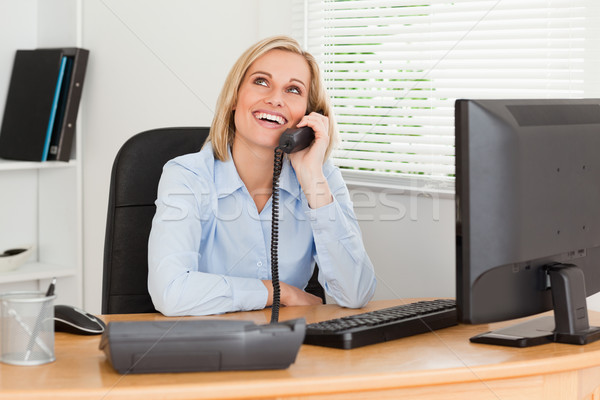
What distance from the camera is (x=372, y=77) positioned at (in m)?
2.30

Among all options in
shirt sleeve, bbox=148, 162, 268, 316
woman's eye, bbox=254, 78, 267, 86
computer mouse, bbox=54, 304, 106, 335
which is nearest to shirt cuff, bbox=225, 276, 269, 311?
shirt sleeve, bbox=148, 162, 268, 316

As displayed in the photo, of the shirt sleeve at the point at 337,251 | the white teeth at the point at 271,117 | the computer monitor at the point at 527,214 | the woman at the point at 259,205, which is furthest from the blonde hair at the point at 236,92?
the computer monitor at the point at 527,214

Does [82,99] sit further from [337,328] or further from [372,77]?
[337,328]

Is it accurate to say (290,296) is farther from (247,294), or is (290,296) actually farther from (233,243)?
(233,243)

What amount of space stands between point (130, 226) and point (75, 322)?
0.56 m

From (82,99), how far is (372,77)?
52.5 inches

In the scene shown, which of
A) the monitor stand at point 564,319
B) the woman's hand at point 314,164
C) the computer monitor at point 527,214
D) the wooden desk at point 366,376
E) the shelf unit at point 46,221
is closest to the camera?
the wooden desk at point 366,376

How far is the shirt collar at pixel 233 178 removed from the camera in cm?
182

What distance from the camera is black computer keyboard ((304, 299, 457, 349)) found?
1.24 m

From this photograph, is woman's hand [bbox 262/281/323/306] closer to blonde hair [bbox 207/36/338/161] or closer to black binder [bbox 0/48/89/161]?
blonde hair [bbox 207/36/338/161]

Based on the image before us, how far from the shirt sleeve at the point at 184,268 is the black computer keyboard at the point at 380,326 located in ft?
1.00

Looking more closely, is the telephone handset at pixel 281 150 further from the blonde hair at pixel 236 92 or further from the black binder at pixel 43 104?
the black binder at pixel 43 104

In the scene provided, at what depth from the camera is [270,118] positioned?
185 centimetres

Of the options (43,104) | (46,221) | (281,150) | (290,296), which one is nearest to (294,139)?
(281,150)
